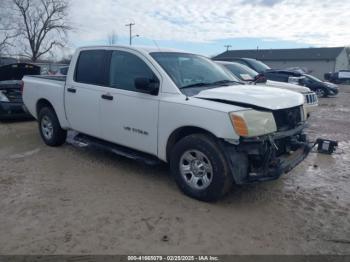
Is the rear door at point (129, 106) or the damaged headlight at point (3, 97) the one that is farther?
the damaged headlight at point (3, 97)

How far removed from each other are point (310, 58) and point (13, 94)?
58.0 m

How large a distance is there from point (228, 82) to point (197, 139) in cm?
140

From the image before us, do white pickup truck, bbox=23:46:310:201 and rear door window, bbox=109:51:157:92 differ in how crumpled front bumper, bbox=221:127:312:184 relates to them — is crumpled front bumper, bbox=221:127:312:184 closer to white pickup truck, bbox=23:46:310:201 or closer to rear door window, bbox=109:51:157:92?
white pickup truck, bbox=23:46:310:201

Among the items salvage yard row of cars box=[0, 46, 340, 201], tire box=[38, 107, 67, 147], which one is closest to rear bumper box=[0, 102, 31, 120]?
tire box=[38, 107, 67, 147]

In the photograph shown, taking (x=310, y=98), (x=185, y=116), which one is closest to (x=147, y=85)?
(x=185, y=116)

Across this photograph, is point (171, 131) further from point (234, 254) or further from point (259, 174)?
point (234, 254)

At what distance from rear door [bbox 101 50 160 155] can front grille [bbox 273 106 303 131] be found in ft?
5.13

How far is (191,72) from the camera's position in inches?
187

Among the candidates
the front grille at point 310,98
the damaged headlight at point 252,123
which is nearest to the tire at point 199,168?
the damaged headlight at point 252,123

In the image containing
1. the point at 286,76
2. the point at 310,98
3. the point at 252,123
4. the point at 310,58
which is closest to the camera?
the point at 252,123

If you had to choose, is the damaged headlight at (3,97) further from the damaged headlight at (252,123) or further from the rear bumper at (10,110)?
the damaged headlight at (252,123)

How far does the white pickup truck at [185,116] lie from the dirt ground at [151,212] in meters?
0.40

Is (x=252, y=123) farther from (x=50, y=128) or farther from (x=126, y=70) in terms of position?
(x=50, y=128)

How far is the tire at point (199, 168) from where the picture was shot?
3795 mm
